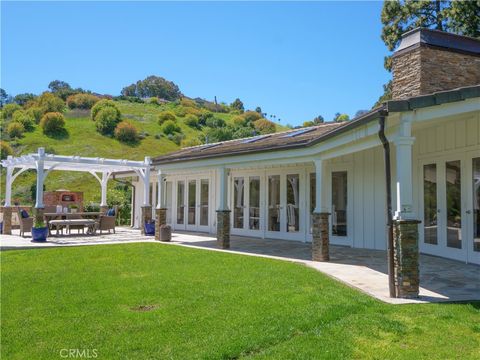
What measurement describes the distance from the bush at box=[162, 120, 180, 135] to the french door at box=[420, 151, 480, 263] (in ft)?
149

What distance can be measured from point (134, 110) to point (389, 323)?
63609mm

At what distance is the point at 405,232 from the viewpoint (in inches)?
250

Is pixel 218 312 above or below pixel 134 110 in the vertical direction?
below

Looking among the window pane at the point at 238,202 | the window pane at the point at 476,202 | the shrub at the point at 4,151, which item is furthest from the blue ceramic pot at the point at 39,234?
the shrub at the point at 4,151

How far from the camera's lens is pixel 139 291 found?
6.80 metres

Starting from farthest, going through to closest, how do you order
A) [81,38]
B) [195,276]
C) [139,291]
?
1. [81,38]
2. [195,276]
3. [139,291]

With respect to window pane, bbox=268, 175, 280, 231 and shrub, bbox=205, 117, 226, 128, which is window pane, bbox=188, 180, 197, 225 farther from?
shrub, bbox=205, 117, 226, 128

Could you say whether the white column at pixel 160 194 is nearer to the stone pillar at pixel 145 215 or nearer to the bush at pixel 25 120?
the stone pillar at pixel 145 215

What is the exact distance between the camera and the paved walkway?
6.64 m

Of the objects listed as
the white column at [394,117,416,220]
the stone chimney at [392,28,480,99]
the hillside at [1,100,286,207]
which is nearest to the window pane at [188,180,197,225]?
the stone chimney at [392,28,480,99]

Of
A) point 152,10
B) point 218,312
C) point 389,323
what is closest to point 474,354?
point 389,323

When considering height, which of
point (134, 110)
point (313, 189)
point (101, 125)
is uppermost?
point (134, 110)

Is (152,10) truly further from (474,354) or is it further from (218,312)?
(474,354)

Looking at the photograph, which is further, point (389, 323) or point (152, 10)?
point (152, 10)
